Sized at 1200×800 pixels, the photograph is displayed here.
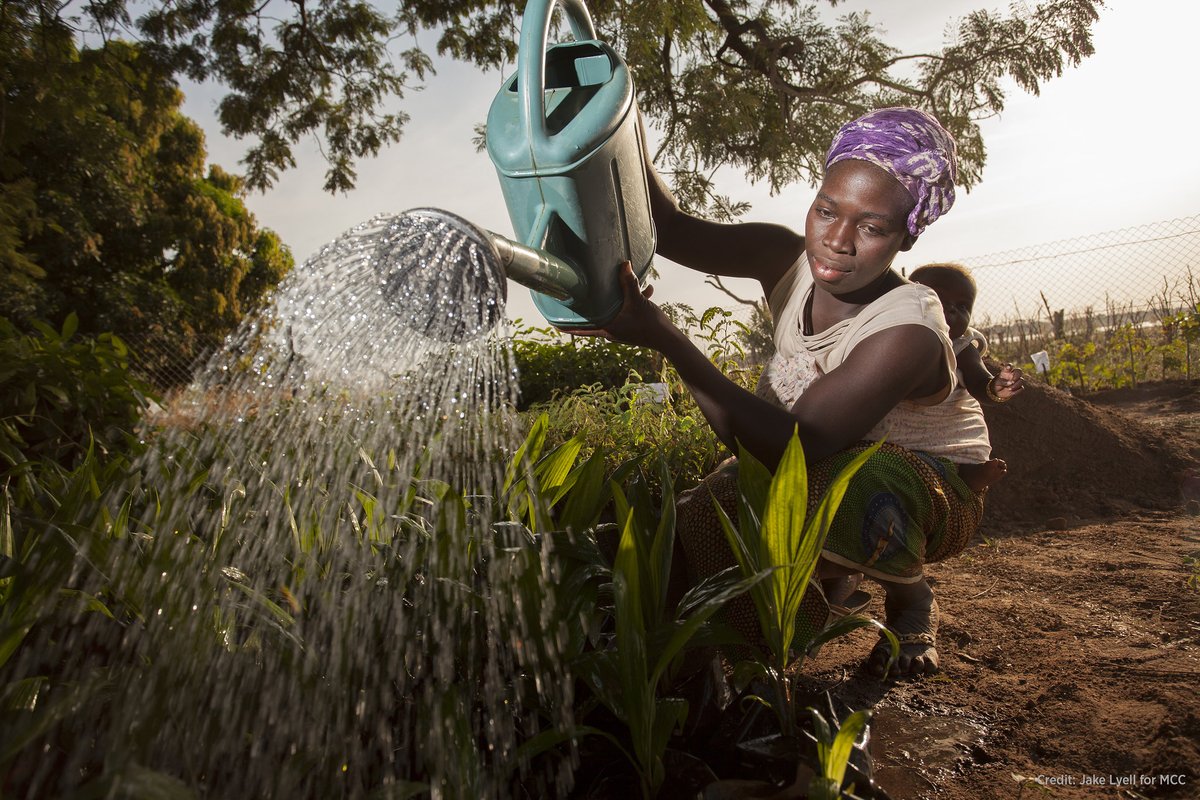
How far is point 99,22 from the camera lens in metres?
5.36

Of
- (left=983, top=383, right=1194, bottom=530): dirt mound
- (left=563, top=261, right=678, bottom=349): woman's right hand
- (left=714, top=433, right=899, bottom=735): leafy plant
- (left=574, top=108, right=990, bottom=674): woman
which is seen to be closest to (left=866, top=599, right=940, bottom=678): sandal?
(left=574, top=108, right=990, bottom=674): woman

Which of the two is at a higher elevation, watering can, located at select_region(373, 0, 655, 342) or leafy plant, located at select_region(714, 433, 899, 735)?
watering can, located at select_region(373, 0, 655, 342)

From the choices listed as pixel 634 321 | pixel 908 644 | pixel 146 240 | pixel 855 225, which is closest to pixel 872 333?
pixel 855 225

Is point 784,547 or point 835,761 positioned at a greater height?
point 784,547

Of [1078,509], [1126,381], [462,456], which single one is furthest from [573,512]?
[1126,381]

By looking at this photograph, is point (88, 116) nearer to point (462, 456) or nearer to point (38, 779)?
point (462, 456)

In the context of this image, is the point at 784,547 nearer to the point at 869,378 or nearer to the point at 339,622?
the point at 869,378

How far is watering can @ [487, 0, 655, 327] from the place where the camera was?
1479 mm

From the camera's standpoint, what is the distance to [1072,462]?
15.6ft

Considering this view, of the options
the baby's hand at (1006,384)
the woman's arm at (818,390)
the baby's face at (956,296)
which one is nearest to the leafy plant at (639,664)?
the woman's arm at (818,390)

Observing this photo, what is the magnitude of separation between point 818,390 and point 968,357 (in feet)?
4.30

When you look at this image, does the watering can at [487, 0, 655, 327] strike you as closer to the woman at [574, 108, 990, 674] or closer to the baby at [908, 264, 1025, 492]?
the woman at [574, 108, 990, 674]

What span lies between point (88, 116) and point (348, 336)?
4.68m

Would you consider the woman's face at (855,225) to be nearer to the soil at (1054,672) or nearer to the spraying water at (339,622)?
the spraying water at (339,622)
